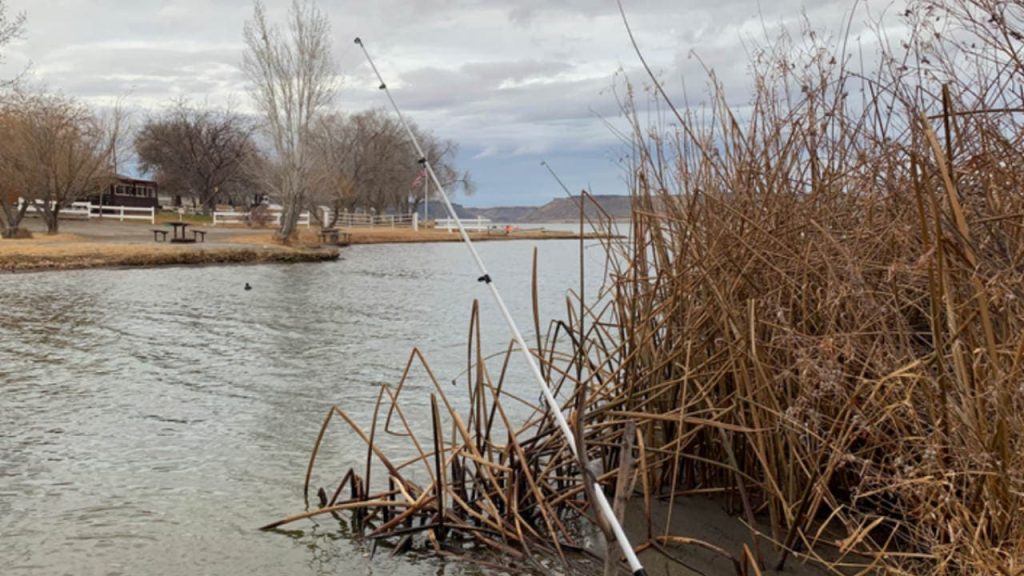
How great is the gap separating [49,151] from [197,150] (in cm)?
3877

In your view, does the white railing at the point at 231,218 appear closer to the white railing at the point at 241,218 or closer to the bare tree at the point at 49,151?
the white railing at the point at 241,218

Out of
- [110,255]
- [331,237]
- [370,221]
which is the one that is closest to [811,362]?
[110,255]

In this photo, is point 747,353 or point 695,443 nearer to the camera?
point 747,353

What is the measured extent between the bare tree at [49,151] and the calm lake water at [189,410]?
1498 centimetres

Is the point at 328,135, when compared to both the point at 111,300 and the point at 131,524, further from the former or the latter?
the point at 131,524

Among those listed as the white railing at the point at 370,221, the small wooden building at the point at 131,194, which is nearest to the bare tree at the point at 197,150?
the small wooden building at the point at 131,194

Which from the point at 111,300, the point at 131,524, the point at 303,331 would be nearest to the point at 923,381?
the point at 131,524

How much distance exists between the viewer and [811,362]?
10.3 ft

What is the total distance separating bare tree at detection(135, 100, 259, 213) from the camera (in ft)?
231

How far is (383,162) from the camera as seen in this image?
255ft

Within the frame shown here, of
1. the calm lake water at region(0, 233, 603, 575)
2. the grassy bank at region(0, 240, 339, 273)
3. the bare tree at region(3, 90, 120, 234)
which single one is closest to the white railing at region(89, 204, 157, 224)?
the bare tree at region(3, 90, 120, 234)

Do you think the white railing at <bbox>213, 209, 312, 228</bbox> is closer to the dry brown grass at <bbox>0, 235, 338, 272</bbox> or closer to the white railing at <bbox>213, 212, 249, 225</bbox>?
the white railing at <bbox>213, 212, 249, 225</bbox>

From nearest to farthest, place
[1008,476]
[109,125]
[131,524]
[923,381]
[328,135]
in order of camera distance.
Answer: [1008,476] → [923,381] → [131,524] → [109,125] → [328,135]

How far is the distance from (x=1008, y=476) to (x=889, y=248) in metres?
1.52
